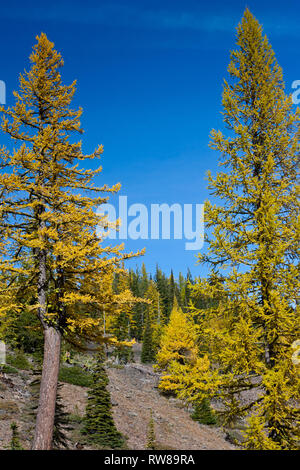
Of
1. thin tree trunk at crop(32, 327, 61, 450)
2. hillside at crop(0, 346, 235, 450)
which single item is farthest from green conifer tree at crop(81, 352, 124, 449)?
thin tree trunk at crop(32, 327, 61, 450)

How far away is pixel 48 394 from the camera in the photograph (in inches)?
374

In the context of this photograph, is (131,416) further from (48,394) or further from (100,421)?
(48,394)

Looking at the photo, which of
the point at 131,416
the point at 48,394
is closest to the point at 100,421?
the point at 131,416

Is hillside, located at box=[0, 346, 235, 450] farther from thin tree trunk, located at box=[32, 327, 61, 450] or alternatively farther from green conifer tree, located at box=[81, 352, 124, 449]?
thin tree trunk, located at box=[32, 327, 61, 450]

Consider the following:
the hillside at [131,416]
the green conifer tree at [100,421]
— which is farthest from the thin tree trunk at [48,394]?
the green conifer tree at [100,421]

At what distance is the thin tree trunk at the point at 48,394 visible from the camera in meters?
9.18

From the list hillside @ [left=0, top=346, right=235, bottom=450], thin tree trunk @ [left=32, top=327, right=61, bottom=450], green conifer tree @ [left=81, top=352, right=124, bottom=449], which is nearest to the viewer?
thin tree trunk @ [left=32, top=327, right=61, bottom=450]

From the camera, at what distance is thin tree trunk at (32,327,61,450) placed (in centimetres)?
918

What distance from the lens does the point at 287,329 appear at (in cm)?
760

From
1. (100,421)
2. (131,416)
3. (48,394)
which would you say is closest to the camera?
(48,394)

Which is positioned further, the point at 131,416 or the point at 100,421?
the point at 131,416
